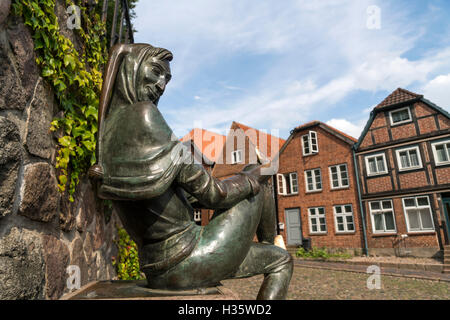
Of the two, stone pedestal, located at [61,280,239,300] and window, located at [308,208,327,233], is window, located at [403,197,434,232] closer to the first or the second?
window, located at [308,208,327,233]

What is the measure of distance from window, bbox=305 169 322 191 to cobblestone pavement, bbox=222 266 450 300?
7.73m

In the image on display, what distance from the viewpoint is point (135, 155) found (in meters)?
1.50

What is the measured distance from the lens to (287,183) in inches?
749

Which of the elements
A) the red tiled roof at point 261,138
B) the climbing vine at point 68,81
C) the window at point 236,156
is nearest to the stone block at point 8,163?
the climbing vine at point 68,81

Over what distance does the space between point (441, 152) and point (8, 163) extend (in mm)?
16225

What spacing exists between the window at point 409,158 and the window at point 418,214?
1550mm

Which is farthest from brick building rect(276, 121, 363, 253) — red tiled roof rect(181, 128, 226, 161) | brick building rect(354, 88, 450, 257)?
red tiled roof rect(181, 128, 226, 161)

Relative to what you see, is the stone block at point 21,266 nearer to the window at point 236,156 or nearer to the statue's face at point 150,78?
the statue's face at point 150,78

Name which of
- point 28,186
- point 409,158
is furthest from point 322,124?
point 28,186

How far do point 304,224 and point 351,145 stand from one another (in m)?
5.12

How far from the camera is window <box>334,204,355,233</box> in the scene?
626 inches

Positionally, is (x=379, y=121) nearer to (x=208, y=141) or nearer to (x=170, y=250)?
(x=208, y=141)

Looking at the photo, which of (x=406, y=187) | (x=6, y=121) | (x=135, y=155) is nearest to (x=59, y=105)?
(x=6, y=121)
